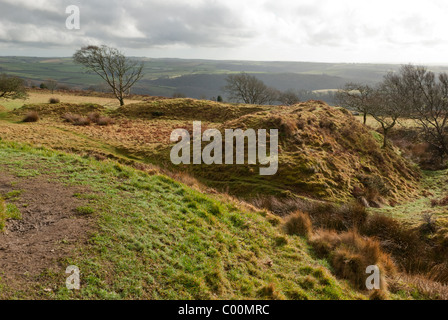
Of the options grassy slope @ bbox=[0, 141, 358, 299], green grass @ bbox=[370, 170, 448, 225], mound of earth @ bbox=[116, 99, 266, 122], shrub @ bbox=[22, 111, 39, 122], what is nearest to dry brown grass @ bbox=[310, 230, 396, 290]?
grassy slope @ bbox=[0, 141, 358, 299]

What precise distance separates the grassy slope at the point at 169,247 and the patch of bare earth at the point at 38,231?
27 cm

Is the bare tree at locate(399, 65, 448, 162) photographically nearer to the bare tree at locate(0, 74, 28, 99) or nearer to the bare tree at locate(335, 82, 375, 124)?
the bare tree at locate(335, 82, 375, 124)

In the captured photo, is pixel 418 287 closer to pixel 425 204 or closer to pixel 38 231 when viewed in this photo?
pixel 425 204

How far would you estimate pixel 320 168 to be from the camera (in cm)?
1677

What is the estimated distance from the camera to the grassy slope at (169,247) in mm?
6094

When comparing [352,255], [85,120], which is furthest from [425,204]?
[85,120]

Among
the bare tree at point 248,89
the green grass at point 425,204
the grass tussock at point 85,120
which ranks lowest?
the green grass at point 425,204

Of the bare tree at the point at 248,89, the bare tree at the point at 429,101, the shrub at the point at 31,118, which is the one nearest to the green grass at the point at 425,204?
the bare tree at the point at 429,101

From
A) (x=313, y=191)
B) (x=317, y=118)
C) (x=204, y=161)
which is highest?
(x=317, y=118)

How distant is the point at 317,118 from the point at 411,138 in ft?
66.7

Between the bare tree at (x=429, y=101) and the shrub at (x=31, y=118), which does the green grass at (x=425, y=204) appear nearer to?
the bare tree at (x=429, y=101)

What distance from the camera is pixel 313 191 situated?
1505 centimetres
